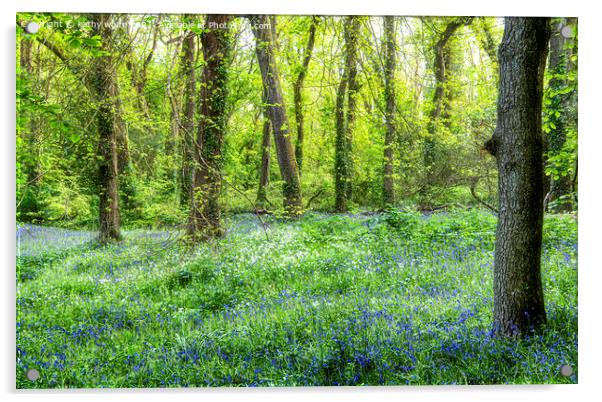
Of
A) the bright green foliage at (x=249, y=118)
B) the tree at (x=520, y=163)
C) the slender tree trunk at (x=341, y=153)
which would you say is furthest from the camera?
the slender tree trunk at (x=341, y=153)

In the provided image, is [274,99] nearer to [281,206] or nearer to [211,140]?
[211,140]

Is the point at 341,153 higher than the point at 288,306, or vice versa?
the point at 341,153

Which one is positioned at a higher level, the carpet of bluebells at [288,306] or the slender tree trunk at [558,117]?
the slender tree trunk at [558,117]

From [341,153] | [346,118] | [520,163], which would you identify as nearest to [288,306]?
[341,153]

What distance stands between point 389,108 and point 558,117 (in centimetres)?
151

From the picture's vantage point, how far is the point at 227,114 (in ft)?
15.3

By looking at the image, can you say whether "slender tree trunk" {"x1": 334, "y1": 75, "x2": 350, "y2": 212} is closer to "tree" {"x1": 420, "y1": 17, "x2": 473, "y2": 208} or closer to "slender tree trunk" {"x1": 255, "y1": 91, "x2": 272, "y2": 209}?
"slender tree trunk" {"x1": 255, "y1": 91, "x2": 272, "y2": 209}

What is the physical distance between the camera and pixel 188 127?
4613mm

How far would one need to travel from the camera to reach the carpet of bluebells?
169 inches

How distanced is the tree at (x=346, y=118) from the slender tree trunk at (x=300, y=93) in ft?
1.09

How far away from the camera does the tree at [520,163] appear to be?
13.0 ft

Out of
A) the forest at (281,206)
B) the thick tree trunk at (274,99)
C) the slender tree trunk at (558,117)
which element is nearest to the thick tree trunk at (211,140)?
the forest at (281,206)

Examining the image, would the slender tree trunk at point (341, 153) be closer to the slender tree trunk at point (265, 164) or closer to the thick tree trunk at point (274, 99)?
the thick tree trunk at point (274, 99)

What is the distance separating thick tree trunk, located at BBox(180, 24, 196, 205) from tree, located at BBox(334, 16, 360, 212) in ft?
4.54
